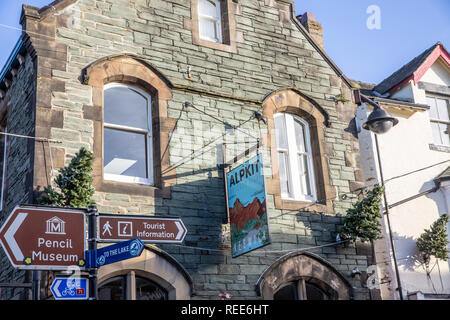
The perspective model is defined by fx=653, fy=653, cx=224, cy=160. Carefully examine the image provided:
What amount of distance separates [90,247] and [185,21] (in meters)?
6.68

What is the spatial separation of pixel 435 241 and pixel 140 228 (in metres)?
8.26

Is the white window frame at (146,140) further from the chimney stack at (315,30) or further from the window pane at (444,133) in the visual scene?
the window pane at (444,133)

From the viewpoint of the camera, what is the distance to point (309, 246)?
39.1 ft

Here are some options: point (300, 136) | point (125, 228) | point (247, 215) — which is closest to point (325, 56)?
point (300, 136)

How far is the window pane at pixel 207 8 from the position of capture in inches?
518

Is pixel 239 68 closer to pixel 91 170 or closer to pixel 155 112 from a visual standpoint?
pixel 155 112

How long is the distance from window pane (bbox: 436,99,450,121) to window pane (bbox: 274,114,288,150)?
5014 millimetres

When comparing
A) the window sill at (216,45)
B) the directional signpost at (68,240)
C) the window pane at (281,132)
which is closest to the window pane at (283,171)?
the window pane at (281,132)

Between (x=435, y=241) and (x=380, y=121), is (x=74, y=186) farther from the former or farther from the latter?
(x=435, y=241)

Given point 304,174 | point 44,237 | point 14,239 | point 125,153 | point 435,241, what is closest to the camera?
point 14,239

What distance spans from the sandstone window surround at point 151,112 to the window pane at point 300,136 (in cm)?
289

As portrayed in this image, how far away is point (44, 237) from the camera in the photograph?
6.70 meters

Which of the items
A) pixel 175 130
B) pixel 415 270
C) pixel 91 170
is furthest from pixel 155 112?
pixel 415 270

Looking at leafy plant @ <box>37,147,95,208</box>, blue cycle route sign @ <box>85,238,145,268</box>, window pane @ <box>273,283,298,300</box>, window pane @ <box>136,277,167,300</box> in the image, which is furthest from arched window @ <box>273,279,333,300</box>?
blue cycle route sign @ <box>85,238,145,268</box>
